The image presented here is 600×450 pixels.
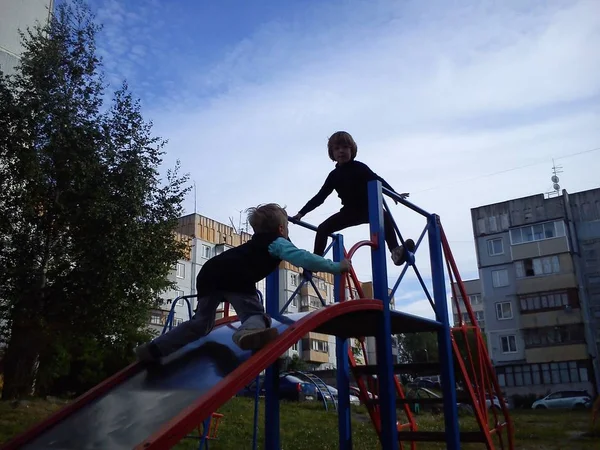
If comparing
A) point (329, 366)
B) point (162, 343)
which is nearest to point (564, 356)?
point (329, 366)

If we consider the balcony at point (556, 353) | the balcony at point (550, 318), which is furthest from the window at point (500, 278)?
the balcony at point (556, 353)

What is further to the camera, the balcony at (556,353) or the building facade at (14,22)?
the balcony at (556,353)

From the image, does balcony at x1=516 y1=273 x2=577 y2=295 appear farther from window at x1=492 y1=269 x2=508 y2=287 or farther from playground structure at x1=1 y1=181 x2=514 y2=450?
playground structure at x1=1 y1=181 x2=514 y2=450

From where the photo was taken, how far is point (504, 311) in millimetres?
36406

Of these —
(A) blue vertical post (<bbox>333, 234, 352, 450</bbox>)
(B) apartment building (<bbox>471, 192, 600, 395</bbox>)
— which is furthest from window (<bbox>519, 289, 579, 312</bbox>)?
(A) blue vertical post (<bbox>333, 234, 352, 450</bbox>)

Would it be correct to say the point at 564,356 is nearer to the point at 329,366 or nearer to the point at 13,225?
the point at 329,366

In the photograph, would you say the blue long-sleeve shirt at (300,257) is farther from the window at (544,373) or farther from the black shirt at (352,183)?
the window at (544,373)

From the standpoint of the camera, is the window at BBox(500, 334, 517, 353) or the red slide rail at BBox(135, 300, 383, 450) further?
the window at BBox(500, 334, 517, 353)

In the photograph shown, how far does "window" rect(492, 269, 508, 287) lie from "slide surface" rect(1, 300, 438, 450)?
115 feet

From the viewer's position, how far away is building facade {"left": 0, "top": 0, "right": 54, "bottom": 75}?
16.6 metres

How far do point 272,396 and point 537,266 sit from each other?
3356 cm

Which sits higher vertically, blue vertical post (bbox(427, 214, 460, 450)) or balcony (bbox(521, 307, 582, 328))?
balcony (bbox(521, 307, 582, 328))

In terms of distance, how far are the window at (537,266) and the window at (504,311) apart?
205 centimetres

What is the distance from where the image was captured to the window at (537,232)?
34.4m
